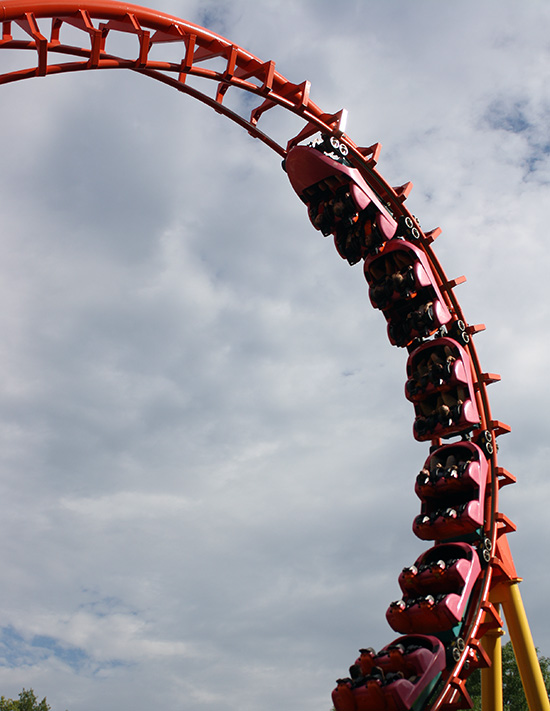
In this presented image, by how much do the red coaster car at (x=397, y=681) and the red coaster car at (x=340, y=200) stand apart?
268 inches

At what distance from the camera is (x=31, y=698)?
37.9m

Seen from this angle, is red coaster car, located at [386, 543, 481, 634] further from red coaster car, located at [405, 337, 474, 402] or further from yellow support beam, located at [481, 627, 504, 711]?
red coaster car, located at [405, 337, 474, 402]

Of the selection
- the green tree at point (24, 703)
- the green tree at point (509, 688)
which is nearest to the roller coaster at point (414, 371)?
the green tree at point (509, 688)

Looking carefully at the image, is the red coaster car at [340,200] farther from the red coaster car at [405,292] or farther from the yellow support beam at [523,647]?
the yellow support beam at [523,647]

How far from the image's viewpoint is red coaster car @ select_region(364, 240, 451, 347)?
1295 cm

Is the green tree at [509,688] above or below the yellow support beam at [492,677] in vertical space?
above

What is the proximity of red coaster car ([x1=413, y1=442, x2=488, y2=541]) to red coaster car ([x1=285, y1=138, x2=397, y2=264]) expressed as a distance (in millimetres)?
3957

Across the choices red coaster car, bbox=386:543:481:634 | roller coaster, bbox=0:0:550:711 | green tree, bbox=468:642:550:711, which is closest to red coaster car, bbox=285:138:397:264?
roller coaster, bbox=0:0:550:711

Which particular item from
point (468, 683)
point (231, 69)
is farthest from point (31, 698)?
point (231, 69)

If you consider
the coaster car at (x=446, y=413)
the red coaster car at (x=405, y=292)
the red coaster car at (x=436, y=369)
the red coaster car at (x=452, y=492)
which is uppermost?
the red coaster car at (x=405, y=292)

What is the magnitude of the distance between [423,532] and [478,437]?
74.3 inches

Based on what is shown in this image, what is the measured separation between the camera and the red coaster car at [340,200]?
13.1 meters

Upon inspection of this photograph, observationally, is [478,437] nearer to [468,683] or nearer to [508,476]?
[508,476]

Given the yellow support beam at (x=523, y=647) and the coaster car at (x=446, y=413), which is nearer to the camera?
the yellow support beam at (x=523, y=647)
